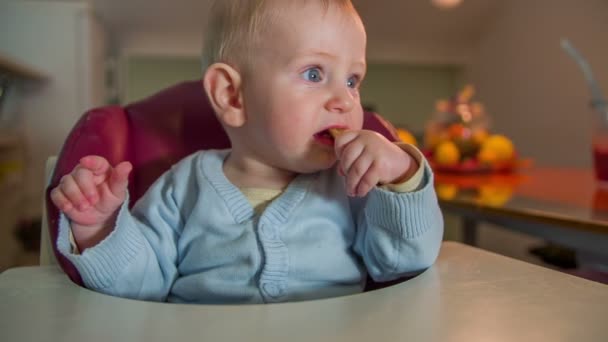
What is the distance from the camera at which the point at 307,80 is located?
68cm

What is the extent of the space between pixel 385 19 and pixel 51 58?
222 cm

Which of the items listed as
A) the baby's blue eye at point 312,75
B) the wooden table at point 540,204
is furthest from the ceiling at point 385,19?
the baby's blue eye at point 312,75

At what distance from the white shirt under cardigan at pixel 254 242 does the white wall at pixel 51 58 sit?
241cm

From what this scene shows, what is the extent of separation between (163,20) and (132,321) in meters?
3.37

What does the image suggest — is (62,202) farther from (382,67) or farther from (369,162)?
(382,67)

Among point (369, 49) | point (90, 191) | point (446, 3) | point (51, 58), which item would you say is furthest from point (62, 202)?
point (369, 49)

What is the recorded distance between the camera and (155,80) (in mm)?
3811

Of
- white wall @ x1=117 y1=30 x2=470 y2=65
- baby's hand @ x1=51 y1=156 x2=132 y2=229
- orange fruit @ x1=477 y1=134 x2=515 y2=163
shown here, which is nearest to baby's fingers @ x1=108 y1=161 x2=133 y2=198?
baby's hand @ x1=51 y1=156 x2=132 y2=229

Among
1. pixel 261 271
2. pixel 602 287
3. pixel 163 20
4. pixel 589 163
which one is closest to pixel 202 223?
pixel 261 271

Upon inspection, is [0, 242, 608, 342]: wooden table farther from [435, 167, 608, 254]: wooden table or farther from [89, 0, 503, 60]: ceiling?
[89, 0, 503, 60]: ceiling

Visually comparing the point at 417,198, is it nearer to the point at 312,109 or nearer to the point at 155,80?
the point at 312,109

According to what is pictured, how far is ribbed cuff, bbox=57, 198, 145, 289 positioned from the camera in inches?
22.8

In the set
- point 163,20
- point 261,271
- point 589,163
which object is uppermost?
point 163,20

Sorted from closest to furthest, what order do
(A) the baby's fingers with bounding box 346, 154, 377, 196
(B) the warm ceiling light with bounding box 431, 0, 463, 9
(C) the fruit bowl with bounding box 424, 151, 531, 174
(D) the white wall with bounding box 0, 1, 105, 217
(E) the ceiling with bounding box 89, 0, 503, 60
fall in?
→ (A) the baby's fingers with bounding box 346, 154, 377, 196 → (C) the fruit bowl with bounding box 424, 151, 531, 174 → (B) the warm ceiling light with bounding box 431, 0, 463, 9 → (D) the white wall with bounding box 0, 1, 105, 217 → (E) the ceiling with bounding box 89, 0, 503, 60
